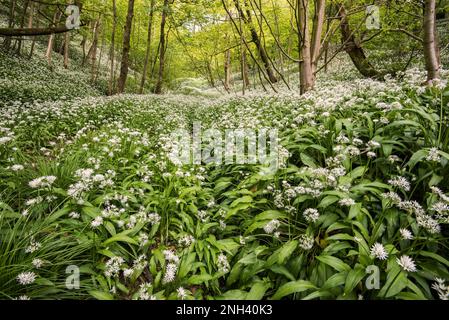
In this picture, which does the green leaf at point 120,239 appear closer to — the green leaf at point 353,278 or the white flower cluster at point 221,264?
the white flower cluster at point 221,264

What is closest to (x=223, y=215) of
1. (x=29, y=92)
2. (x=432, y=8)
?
(x=432, y=8)

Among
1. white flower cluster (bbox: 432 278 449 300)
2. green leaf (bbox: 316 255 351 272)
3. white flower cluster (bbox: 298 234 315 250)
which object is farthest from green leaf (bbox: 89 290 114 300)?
white flower cluster (bbox: 432 278 449 300)

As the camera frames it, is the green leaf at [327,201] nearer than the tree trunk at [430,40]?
Yes

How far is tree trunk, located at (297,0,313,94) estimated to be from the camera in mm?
7676

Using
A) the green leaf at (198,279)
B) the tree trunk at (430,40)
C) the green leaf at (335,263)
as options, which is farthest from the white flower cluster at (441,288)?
the tree trunk at (430,40)

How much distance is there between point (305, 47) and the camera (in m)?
8.00

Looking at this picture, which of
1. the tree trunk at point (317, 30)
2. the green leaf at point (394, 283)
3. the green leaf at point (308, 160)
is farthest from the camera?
the tree trunk at point (317, 30)

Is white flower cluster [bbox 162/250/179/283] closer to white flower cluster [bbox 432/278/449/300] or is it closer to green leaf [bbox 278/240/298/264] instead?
green leaf [bbox 278/240/298/264]

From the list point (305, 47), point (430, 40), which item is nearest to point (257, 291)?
point (430, 40)

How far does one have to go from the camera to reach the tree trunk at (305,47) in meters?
7.68

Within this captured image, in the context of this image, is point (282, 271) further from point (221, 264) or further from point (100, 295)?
point (100, 295)
